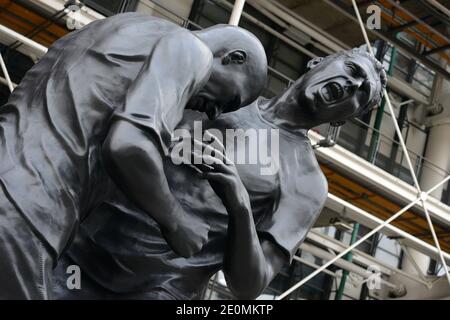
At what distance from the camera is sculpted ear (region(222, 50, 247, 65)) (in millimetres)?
1528

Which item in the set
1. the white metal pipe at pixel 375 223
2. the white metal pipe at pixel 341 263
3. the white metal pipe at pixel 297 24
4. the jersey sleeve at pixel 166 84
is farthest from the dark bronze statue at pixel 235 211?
the white metal pipe at pixel 341 263

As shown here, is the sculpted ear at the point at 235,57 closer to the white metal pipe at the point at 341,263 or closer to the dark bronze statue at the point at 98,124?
the dark bronze statue at the point at 98,124

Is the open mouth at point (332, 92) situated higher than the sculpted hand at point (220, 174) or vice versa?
the open mouth at point (332, 92)

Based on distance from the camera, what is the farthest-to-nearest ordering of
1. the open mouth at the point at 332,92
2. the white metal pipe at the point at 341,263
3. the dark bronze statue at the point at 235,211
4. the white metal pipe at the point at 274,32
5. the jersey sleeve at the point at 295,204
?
the white metal pipe at the point at 341,263, the white metal pipe at the point at 274,32, the open mouth at the point at 332,92, the jersey sleeve at the point at 295,204, the dark bronze statue at the point at 235,211

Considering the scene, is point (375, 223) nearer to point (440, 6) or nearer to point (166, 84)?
point (440, 6)

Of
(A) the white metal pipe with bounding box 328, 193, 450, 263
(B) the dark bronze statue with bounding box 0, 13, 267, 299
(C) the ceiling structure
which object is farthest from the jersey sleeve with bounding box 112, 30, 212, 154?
(C) the ceiling structure

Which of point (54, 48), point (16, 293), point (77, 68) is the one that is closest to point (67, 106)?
point (77, 68)

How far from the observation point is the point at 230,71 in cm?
153

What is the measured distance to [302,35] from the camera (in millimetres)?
12094

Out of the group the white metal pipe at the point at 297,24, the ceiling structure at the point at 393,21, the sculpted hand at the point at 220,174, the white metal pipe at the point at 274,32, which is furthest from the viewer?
the white metal pipe at the point at 274,32

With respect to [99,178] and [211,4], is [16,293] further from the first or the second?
[211,4]

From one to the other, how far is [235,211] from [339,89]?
47 centimetres

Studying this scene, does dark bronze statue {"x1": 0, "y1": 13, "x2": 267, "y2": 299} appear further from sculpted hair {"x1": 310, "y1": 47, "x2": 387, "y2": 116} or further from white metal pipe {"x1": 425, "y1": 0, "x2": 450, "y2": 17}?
white metal pipe {"x1": 425, "y1": 0, "x2": 450, "y2": 17}

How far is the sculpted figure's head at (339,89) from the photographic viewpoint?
1.79 metres
